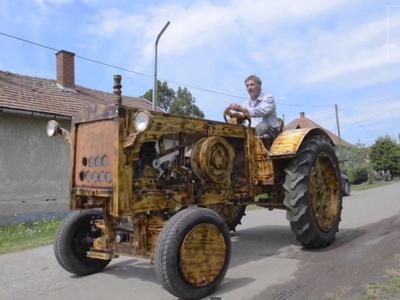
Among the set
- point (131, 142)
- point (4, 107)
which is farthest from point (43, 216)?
point (131, 142)

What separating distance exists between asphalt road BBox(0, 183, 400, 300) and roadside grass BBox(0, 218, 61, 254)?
664mm

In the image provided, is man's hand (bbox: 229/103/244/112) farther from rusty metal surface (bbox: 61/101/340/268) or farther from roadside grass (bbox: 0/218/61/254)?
roadside grass (bbox: 0/218/61/254)

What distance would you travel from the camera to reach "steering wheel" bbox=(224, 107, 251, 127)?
22.4ft

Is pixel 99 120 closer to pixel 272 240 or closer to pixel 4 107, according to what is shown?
pixel 272 240

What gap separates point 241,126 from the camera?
6.57 m

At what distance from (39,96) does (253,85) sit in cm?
990

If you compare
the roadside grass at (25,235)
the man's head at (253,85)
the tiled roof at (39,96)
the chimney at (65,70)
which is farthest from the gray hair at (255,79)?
the chimney at (65,70)

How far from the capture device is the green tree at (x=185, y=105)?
44.6 meters

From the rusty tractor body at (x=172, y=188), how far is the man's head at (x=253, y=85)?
0.66m

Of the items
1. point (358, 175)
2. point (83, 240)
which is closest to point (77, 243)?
point (83, 240)

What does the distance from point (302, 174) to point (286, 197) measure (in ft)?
1.32

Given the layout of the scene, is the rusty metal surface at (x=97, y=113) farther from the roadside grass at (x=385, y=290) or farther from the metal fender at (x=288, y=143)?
the roadside grass at (x=385, y=290)

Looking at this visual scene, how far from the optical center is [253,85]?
7273 mm

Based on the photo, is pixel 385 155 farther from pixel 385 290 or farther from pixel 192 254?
pixel 192 254
